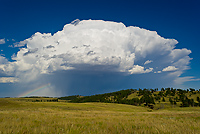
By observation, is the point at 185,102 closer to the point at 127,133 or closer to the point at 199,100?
the point at 199,100

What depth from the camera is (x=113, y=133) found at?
6656 mm

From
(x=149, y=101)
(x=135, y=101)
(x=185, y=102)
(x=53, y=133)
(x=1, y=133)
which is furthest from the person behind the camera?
(x=135, y=101)

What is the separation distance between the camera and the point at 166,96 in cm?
19975

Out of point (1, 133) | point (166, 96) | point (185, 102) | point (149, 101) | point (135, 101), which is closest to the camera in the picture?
point (1, 133)

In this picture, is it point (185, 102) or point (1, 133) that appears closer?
point (1, 133)

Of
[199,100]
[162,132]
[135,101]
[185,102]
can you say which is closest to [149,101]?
[135,101]

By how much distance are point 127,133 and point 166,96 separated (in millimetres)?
222375

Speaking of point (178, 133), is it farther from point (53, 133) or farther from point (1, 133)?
point (1, 133)

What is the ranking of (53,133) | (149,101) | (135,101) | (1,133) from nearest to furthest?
(1,133) < (53,133) < (149,101) < (135,101)

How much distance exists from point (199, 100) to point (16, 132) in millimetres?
199367

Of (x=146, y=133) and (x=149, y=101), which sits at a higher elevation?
(x=146, y=133)

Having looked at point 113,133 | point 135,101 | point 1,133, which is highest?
point 1,133

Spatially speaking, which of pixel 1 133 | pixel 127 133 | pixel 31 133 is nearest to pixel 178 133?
pixel 127 133

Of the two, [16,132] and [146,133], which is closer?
[16,132]
